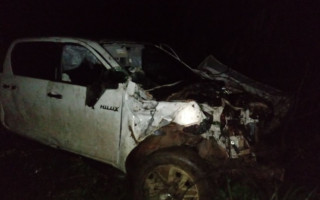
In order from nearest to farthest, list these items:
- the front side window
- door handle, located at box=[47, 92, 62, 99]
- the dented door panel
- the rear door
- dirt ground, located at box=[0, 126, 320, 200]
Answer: the dented door panel < dirt ground, located at box=[0, 126, 320, 200] < the front side window < door handle, located at box=[47, 92, 62, 99] < the rear door

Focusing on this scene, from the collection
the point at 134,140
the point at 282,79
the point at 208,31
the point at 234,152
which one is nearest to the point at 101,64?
the point at 134,140

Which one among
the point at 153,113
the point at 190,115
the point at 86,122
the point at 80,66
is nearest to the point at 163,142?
the point at 153,113

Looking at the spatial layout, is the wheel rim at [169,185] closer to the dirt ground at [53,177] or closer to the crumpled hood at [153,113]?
the crumpled hood at [153,113]

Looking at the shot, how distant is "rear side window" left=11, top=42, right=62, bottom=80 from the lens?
4.51m

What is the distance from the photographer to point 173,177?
3.38 meters

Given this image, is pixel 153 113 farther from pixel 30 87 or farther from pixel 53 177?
pixel 30 87

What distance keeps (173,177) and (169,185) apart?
3.6 inches

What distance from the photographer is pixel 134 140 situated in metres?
3.53

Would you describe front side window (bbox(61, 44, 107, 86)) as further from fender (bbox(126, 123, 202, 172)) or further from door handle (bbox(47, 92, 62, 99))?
fender (bbox(126, 123, 202, 172))

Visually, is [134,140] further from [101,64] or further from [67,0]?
[67,0]

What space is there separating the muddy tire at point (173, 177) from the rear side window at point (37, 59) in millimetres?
1836

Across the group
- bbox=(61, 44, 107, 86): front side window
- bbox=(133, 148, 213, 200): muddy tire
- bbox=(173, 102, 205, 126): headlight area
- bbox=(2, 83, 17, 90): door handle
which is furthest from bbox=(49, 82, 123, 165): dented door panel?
bbox=(2, 83, 17, 90): door handle

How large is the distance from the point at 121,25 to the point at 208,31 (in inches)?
108

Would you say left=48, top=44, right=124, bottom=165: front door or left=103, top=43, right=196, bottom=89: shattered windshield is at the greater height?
left=103, top=43, right=196, bottom=89: shattered windshield
